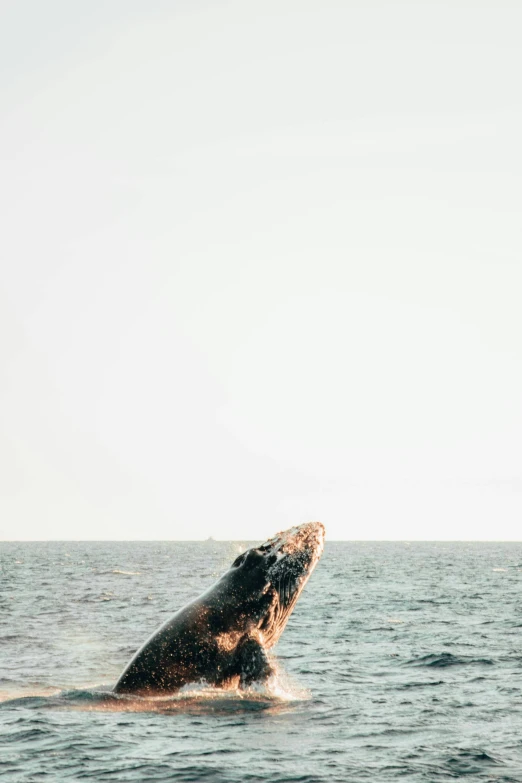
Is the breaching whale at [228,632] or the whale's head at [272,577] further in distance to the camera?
the whale's head at [272,577]

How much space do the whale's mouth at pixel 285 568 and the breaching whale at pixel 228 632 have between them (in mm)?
16

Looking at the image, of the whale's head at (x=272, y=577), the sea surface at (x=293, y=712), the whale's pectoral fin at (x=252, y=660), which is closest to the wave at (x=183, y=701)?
the sea surface at (x=293, y=712)

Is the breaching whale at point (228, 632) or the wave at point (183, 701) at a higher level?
the breaching whale at point (228, 632)

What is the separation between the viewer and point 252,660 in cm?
1504

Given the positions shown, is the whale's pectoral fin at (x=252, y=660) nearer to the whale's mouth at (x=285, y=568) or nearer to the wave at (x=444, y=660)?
the whale's mouth at (x=285, y=568)

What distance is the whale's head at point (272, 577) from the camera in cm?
1537

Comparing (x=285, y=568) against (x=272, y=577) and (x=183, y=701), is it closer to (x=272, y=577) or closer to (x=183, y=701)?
(x=272, y=577)

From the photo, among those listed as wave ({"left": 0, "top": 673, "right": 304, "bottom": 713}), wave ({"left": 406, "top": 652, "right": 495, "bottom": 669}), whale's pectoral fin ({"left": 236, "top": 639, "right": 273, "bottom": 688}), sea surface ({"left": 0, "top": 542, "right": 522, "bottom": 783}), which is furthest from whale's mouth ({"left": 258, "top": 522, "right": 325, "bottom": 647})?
wave ({"left": 406, "top": 652, "right": 495, "bottom": 669})

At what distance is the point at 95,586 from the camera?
196 ft

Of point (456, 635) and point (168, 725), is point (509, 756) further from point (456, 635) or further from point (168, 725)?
point (456, 635)

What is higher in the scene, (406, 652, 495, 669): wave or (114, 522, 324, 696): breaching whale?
(114, 522, 324, 696): breaching whale

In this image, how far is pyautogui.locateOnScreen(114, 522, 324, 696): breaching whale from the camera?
15.0 m

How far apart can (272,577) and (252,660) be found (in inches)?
52.4

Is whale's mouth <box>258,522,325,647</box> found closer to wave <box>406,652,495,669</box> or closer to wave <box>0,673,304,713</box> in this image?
wave <box>0,673,304,713</box>
